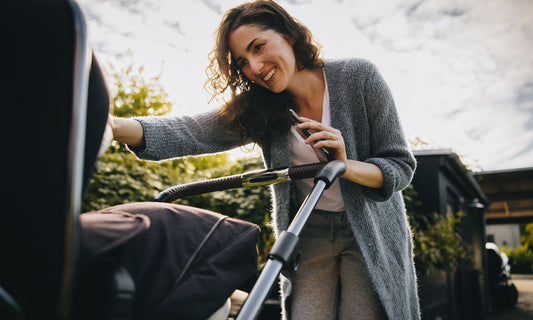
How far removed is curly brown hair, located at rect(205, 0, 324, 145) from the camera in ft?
6.00

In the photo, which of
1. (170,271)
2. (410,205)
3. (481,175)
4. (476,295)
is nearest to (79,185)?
(170,271)

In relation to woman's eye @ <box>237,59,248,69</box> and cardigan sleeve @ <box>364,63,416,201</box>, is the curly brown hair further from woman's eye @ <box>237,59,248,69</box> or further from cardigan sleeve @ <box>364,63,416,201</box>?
cardigan sleeve @ <box>364,63,416,201</box>

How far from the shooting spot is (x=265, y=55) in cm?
179

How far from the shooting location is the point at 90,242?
2.42 ft

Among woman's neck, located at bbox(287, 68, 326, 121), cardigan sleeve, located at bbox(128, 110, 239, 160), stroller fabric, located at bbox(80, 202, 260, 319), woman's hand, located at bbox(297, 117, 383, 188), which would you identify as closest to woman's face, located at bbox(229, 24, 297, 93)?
woman's neck, located at bbox(287, 68, 326, 121)

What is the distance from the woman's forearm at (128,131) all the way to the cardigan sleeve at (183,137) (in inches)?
0.9

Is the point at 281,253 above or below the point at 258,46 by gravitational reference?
below

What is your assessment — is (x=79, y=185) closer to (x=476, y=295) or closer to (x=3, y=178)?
(x=3, y=178)

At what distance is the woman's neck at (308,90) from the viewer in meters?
1.93

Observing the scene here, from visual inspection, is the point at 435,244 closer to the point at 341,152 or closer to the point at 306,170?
the point at 341,152

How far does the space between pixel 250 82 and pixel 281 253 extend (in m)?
1.20

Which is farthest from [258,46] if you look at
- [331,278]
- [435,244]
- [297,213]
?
[435,244]

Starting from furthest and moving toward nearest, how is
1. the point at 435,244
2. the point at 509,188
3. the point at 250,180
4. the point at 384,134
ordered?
the point at 509,188 < the point at 435,244 < the point at 384,134 < the point at 250,180

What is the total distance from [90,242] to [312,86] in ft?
4.67
